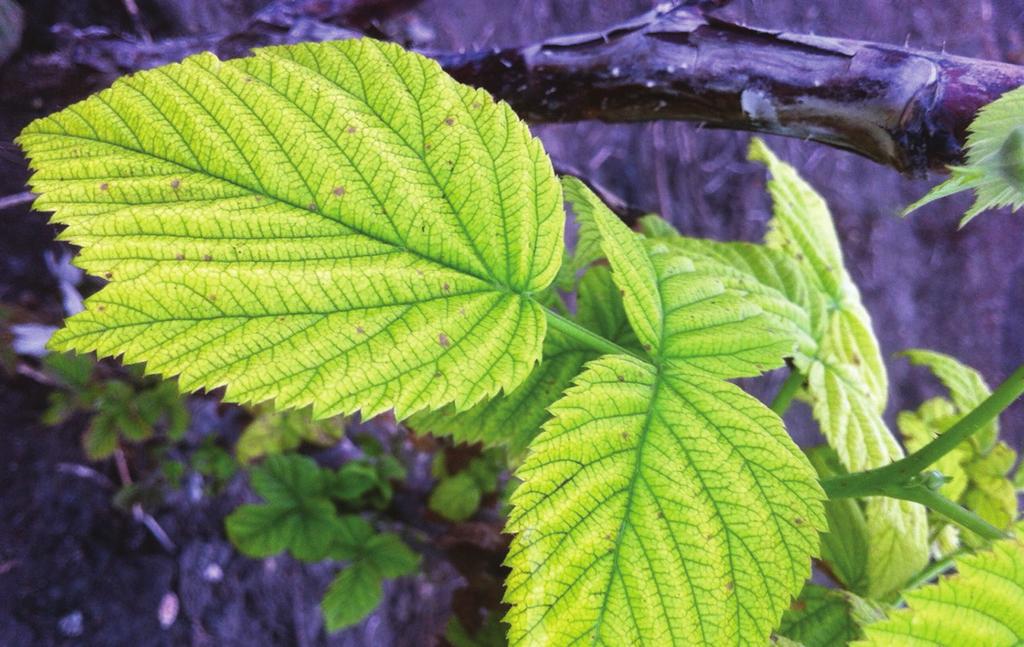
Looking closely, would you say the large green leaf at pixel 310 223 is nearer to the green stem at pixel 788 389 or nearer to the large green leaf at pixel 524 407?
the large green leaf at pixel 524 407

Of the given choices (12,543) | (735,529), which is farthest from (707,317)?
(12,543)

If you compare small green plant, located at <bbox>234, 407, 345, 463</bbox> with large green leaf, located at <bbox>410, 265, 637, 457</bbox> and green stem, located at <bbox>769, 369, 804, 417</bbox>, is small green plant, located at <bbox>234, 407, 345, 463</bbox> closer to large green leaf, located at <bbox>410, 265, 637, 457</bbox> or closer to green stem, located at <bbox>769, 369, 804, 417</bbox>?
large green leaf, located at <bbox>410, 265, 637, 457</bbox>

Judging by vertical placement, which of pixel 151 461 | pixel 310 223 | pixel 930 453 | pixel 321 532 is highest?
pixel 310 223

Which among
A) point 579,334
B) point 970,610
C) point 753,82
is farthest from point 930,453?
point 753,82

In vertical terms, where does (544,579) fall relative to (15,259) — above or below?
above

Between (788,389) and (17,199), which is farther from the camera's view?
(17,199)

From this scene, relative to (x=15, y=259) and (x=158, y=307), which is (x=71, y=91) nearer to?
(x=15, y=259)

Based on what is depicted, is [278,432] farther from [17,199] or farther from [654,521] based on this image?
[654,521]

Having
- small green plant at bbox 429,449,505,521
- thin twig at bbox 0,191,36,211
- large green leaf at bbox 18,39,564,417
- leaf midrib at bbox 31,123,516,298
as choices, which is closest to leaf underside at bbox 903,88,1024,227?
large green leaf at bbox 18,39,564,417
